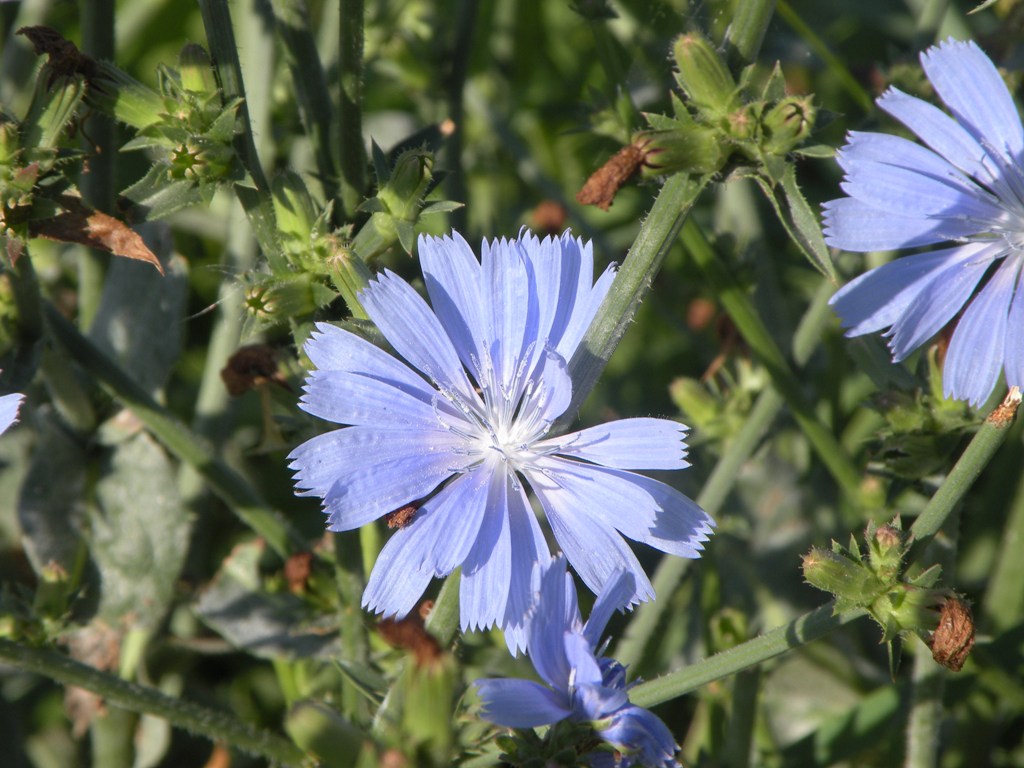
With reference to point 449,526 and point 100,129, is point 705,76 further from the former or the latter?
point 100,129

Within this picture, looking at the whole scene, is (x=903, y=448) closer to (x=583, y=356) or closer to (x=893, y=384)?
(x=893, y=384)

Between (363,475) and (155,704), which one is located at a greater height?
(363,475)

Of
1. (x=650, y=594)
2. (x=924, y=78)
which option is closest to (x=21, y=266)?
(x=650, y=594)

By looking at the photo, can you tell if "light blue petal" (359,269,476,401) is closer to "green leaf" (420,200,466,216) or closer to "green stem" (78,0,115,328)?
"green leaf" (420,200,466,216)

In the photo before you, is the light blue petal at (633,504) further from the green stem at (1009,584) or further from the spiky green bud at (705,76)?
the green stem at (1009,584)

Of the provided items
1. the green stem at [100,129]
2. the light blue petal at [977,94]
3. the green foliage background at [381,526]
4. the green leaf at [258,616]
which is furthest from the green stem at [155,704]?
the light blue petal at [977,94]

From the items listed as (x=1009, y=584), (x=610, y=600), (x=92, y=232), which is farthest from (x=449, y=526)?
(x=1009, y=584)
